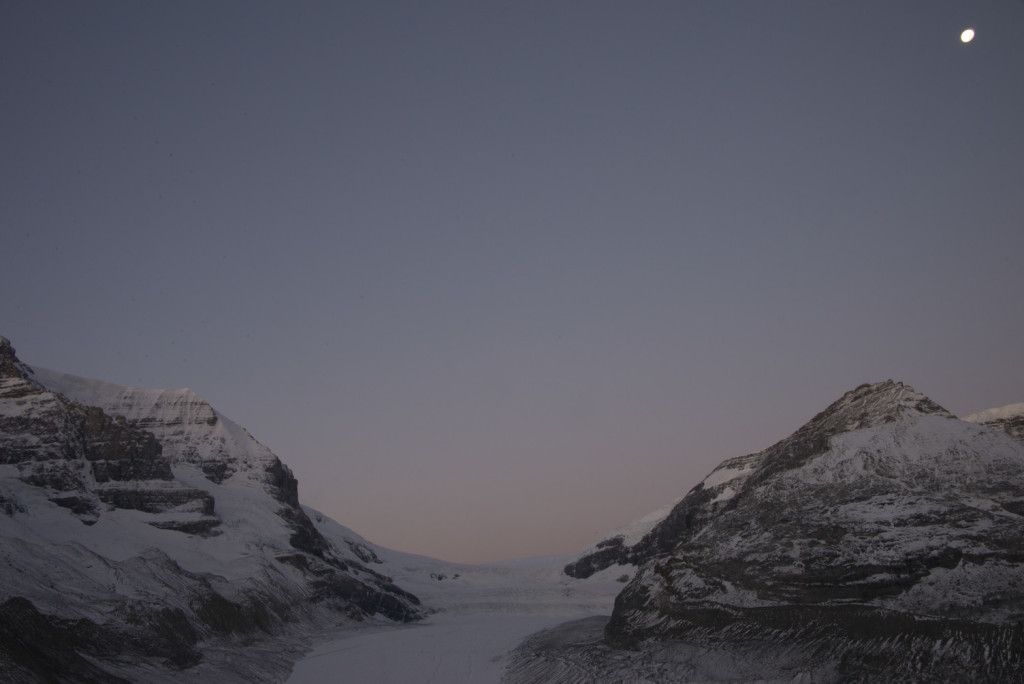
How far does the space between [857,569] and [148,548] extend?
6315 cm

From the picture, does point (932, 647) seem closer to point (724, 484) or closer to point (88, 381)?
point (724, 484)

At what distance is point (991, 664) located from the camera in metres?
26.4

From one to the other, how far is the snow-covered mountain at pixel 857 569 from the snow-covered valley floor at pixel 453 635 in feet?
25.4

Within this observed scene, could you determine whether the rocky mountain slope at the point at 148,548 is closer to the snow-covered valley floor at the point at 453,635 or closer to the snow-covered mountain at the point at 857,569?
the snow-covered valley floor at the point at 453,635

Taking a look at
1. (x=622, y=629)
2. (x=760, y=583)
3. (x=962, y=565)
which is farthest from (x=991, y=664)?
(x=622, y=629)

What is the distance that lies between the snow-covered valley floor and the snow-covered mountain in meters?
7.75

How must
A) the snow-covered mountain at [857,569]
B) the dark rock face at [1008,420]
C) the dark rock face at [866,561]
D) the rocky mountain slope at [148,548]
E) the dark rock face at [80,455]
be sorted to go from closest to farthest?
the dark rock face at [866,561]
the snow-covered mountain at [857,569]
the rocky mountain slope at [148,548]
the dark rock face at [1008,420]
the dark rock face at [80,455]

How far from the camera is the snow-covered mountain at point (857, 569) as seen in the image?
96.9ft

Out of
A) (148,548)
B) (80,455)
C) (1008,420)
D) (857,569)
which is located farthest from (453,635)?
(80,455)

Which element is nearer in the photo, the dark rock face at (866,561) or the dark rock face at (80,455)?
the dark rock face at (866,561)

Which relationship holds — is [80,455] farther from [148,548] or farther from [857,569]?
[857,569]

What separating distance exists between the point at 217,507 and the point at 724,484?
80323 millimetres

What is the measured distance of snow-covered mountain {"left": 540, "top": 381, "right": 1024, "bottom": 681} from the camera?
96.9ft

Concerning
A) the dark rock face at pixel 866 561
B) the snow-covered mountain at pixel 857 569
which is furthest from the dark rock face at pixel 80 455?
the dark rock face at pixel 866 561
